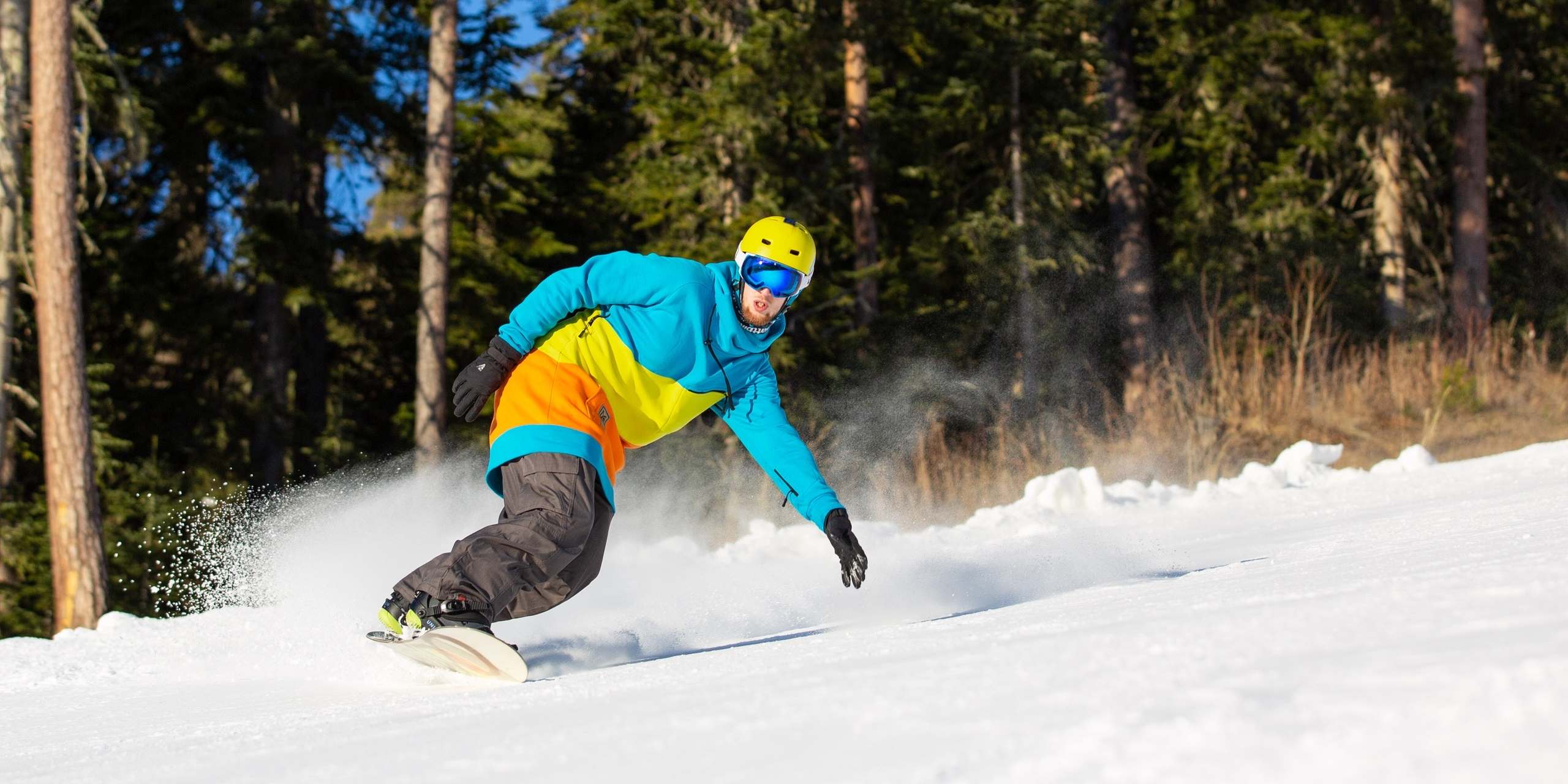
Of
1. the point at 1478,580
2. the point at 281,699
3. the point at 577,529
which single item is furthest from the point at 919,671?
the point at 281,699

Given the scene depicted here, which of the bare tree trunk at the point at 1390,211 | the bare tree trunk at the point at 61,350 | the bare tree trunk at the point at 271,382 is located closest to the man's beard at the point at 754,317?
the bare tree trunk at the point at 61,350

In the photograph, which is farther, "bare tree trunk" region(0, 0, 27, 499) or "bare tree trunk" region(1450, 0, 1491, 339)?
"bare tree trunk" region(1450, 0, 1491, 339)

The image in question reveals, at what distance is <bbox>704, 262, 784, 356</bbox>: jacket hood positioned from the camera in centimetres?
443

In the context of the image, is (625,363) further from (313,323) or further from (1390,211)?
(1390,211)

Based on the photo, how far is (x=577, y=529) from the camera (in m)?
3.97

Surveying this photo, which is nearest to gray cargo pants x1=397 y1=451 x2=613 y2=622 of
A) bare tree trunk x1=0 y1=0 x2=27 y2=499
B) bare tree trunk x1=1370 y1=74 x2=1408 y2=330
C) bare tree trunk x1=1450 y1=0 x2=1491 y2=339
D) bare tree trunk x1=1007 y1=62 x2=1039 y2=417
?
bare tree trunk x1=0 y1=0 x2=27 y2=499

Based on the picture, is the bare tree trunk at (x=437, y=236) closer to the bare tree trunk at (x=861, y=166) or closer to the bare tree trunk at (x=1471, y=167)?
the bare tree trunk at (x=861, y=166)

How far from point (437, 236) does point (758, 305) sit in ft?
35.4

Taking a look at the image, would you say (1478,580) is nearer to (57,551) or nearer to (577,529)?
(577,529)

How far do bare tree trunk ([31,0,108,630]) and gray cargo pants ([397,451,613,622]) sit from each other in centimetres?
798

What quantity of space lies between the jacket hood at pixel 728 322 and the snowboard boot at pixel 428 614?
127 cm

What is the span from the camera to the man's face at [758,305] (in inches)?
172

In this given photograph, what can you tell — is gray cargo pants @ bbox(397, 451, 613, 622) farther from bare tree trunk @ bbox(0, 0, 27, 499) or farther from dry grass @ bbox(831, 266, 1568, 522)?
bare tree trunk @ bbox(0, 0, 27, 499)

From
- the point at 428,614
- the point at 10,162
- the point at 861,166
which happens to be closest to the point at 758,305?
the point at 428,614
